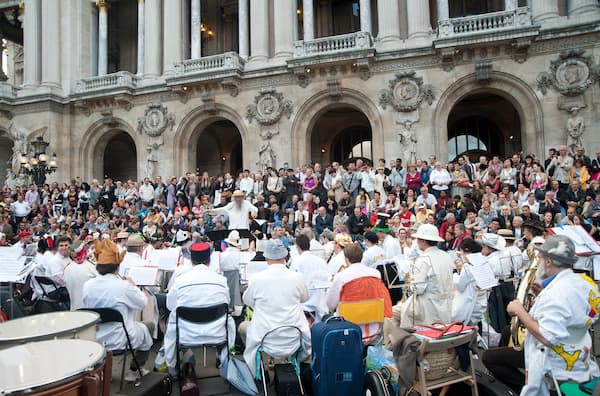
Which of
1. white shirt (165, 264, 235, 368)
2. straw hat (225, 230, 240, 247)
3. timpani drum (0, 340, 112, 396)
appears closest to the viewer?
timpani drum (0, 340, 112, 396)

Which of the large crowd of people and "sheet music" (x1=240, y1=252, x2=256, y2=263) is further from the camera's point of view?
"sheet music" (x1=240, y1=252, x2=256, y2=263)

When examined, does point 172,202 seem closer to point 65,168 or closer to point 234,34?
point 65,168

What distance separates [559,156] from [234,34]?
20.5m

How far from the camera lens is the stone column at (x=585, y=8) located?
57.3 ft

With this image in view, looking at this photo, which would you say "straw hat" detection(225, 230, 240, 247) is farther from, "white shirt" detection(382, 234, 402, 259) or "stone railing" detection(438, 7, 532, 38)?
"stone railing" detection(438, 7, 532, 38)

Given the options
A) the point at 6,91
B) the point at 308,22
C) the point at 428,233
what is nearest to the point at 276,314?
the point at 428,233

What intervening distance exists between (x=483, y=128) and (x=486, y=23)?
716cm

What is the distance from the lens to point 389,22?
67.5 ft

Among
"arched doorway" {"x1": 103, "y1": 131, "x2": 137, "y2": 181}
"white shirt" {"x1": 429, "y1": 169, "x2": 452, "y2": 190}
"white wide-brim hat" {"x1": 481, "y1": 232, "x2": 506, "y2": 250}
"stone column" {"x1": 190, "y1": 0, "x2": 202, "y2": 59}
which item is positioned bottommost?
"white wide-brim hat" {"x1": 481, "y1": 232, "x2": 506, "y2": 250}

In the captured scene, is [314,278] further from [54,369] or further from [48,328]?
[54,369]

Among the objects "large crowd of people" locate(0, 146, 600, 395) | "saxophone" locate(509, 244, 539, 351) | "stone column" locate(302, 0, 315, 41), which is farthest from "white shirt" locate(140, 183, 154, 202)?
"saxophone" locate(509, 244, 539, 351)

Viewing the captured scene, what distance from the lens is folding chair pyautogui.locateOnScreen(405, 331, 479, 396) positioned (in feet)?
13.4

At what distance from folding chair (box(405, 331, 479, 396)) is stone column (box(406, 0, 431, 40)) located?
18250 mm

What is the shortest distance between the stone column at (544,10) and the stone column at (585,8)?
2.06ft
